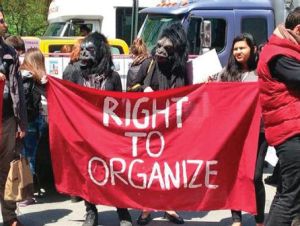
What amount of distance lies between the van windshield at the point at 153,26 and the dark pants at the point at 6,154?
6.54 metres

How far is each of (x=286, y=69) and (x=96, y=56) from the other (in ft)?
6.05

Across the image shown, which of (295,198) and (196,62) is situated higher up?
(196,62)

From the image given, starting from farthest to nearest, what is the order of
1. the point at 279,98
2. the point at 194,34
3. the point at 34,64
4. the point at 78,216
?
the point at 194,34, the point at 34,64, the point at 78,216, the point at 279,98

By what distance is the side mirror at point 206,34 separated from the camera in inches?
448

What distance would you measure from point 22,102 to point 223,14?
22.4 ft

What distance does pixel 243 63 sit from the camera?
579 cm

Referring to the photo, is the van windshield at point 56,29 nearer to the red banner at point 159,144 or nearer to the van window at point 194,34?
the van window at point 194,34

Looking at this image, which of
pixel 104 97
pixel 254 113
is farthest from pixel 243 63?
pixel 104 97

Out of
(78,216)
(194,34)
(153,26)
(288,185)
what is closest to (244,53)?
(288,185)

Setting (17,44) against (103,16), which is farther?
(103,16)

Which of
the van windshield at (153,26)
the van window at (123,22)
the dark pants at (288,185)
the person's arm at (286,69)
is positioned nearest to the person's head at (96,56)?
the person's arm at (286,69)

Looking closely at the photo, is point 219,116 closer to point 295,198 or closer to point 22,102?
point 295,198

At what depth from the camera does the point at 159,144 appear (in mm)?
5605

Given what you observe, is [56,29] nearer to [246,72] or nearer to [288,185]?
[246,72]
